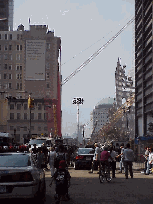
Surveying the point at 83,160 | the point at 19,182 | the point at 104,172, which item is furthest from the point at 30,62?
the point at 19,182

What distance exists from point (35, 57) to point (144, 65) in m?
69.2

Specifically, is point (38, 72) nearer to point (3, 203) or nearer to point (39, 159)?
point (39, 159)

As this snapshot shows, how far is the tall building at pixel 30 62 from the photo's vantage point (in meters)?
157

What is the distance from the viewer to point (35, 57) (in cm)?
16075

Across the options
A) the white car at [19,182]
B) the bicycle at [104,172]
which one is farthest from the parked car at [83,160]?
the white car at [19,182]

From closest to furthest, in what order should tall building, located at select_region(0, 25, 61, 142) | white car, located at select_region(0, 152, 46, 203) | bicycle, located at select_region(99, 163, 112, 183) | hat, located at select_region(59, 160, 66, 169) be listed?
1. white car, located at select_region(0, 152, 46, 203)
2. hat, located at select_region(59, 160, 66, 169)
3. bicycle, located at select_region(99, 163, 112, 183)
4. tall building, located at select_region(0, 25, 61, 142)

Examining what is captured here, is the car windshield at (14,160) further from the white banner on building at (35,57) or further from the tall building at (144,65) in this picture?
the white banner on building at (35,57)

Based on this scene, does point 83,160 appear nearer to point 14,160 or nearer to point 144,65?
point 14,160

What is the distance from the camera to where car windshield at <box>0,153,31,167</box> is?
12.5 meters

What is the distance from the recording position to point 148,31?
9481 centimetres

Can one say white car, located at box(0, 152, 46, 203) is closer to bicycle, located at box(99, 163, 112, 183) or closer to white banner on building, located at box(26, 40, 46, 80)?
bicycle, located at box(99, 163, 112, 183)

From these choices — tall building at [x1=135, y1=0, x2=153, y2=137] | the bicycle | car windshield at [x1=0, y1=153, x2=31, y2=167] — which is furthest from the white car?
tall building at [x1=135, y1=0, x2=153, y2=137]

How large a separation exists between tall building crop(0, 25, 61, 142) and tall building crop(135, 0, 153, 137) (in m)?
54.6

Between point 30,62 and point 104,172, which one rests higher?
point 30,62
